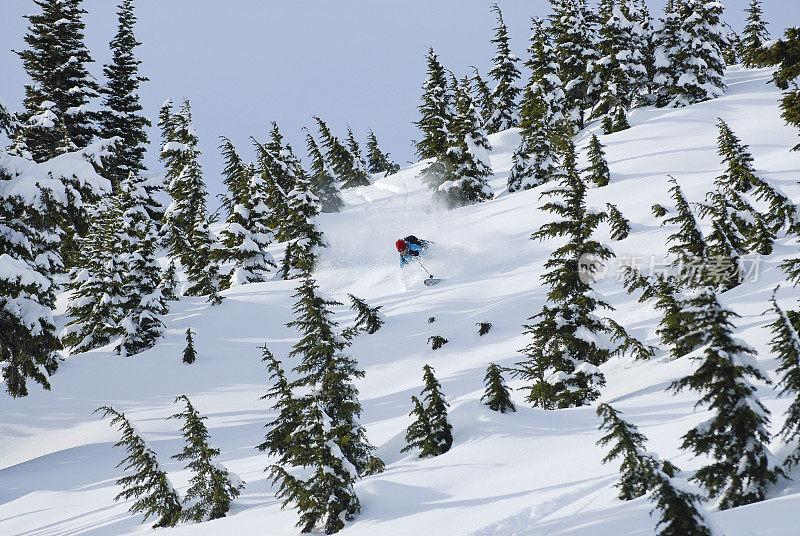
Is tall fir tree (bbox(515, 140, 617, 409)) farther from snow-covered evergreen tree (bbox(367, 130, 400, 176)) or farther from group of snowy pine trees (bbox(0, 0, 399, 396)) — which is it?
snow-covered evergreen tree (bbox(367, 130, 400, 176))

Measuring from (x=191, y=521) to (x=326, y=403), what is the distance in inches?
168

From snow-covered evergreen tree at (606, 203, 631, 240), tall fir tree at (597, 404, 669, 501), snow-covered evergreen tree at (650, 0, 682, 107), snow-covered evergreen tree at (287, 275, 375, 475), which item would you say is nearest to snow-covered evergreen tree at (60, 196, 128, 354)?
snow-covered evergreen tree at (287, 275, 375, 475)

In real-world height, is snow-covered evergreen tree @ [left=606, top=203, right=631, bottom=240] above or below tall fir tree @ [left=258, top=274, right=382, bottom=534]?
above

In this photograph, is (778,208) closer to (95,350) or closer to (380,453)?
(380,453)

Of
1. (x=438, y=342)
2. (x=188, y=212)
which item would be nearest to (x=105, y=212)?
(x=188, y=212)

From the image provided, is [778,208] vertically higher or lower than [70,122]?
lower

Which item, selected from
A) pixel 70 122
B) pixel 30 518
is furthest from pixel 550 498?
pixel 70 122

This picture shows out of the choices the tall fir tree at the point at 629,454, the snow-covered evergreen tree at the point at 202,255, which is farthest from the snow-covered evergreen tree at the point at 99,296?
the tall fir tree at the point at 629,454

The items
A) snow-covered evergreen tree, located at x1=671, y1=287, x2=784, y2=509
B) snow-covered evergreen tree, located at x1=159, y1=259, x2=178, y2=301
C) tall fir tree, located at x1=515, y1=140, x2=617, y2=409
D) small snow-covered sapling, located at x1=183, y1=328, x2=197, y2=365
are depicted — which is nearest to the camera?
snow-covered evergreen tree, located at x1=671, y1=287, x2=784, y2=509

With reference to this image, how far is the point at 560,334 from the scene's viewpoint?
14008 millimetres

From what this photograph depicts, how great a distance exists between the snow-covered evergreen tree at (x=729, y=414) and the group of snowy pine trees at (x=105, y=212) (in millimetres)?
9642

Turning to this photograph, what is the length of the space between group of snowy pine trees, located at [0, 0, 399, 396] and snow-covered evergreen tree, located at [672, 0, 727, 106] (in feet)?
102

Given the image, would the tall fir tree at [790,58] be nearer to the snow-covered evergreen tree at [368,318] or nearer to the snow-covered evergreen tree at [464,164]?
the snow-covered evergreen tree at [368,318]

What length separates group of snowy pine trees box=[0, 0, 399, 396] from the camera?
11.1 metres
